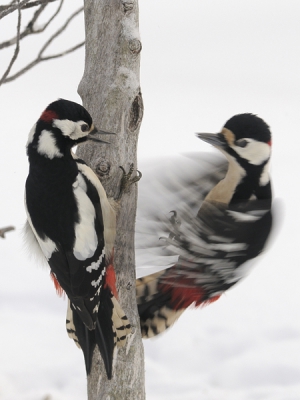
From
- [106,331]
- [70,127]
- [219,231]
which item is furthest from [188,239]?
[70,127]

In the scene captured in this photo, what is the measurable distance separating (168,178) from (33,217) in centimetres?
46

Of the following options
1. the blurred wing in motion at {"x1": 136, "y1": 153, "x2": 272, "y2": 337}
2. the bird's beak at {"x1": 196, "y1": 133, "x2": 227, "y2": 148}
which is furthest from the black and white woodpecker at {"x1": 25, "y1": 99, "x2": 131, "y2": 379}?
the bird's beak at {"x1": 196, "y1": 133, "x2": 227, "y2": 148}

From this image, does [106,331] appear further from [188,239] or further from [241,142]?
[241,142]

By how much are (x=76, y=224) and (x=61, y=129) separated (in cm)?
28

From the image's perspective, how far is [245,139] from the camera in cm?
176

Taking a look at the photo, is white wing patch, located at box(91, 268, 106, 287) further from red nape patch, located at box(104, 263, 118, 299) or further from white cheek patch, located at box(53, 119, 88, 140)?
white cheek patch, located at box(53, 119, 88, 140)

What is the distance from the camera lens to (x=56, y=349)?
9.12 ft

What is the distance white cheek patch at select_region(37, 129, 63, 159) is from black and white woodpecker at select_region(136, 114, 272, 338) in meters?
0.36

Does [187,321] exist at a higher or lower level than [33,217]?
lower

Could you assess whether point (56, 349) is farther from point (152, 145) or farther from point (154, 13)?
point (154, 13)

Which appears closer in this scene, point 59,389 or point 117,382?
point 117,382

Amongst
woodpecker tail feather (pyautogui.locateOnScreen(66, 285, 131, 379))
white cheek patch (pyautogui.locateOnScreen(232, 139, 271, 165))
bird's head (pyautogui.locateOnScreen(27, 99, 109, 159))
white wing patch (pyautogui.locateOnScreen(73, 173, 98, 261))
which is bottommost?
woodpecker tail feather (pyautogui.locateOnScreen(66, 285, 131, 379))

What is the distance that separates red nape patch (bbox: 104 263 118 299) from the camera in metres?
1.76

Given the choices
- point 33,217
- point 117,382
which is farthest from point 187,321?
point 33,217
